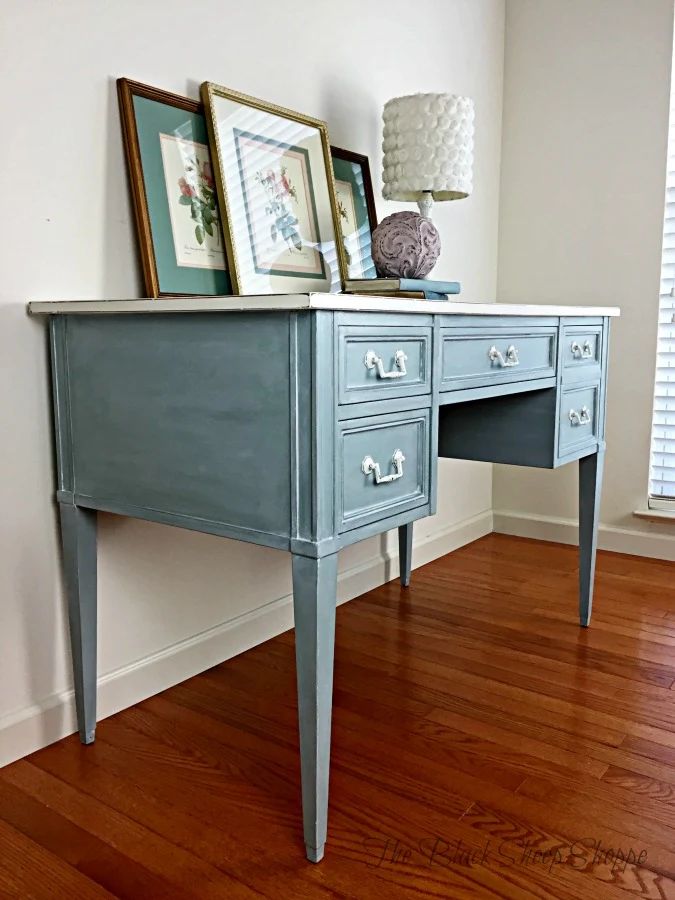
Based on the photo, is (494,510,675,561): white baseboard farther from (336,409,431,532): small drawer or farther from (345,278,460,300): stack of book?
(336,409,431,532): small drawer

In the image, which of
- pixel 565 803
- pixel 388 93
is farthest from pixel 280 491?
pixel 388 93

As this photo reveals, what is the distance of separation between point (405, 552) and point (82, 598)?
114 cm

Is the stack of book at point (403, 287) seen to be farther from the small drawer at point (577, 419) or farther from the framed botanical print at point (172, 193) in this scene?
the small drawer at point (577, 419)

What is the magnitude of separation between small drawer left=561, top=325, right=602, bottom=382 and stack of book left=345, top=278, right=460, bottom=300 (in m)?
0.37

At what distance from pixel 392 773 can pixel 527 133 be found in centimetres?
230

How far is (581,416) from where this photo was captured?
6.71 feet

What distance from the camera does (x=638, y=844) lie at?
49.0 inches

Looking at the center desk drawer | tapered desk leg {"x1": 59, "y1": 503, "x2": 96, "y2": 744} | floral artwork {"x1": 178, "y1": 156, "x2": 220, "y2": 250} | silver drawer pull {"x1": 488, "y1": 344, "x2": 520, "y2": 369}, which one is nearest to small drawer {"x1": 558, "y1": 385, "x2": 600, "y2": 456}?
the center desk drawer

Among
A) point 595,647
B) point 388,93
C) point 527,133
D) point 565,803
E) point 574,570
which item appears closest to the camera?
point 565,803

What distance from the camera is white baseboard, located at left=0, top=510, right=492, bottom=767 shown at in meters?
1.47

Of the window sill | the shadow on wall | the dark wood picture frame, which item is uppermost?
the shadow on wall

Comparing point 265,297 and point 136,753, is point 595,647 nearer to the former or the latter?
point 136,753

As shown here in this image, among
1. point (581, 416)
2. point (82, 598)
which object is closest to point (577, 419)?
point (581, 416)

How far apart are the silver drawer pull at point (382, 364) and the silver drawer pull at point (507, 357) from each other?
366 mm
